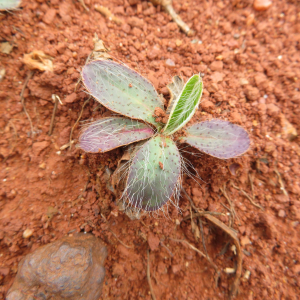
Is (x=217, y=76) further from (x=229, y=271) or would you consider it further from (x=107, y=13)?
(x=229, y=271)

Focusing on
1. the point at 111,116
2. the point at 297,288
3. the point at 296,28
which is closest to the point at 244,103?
the point at 296,28

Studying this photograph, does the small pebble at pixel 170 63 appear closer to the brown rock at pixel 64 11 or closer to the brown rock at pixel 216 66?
the brown rock at pixel 216 66

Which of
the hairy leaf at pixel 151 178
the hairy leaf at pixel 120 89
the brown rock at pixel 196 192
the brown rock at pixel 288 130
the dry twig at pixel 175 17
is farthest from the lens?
the dry twig at pixel 175 17

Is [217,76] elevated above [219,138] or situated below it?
above

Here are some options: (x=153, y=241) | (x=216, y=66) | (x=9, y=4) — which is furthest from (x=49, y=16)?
(x=153, y=241)

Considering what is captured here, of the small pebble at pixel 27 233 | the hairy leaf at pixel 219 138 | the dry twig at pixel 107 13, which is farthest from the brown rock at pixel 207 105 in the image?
the small pebble at pixel 27 233

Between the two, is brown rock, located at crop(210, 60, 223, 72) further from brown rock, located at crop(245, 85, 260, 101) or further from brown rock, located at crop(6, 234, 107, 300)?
brown rock, located at crop(6, 234, 107, 300)
